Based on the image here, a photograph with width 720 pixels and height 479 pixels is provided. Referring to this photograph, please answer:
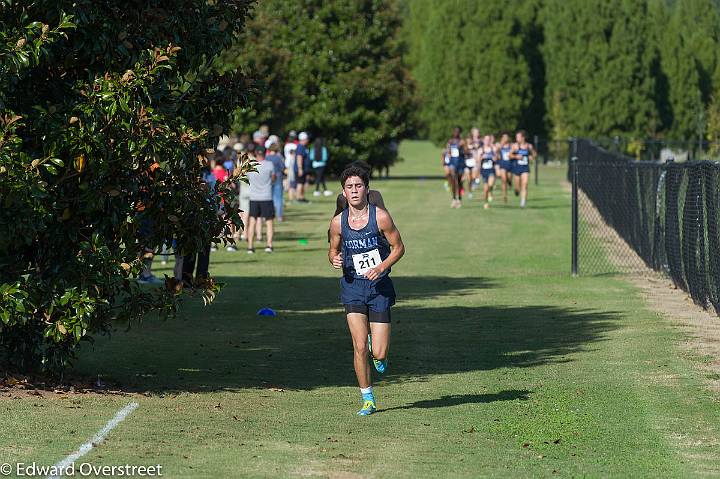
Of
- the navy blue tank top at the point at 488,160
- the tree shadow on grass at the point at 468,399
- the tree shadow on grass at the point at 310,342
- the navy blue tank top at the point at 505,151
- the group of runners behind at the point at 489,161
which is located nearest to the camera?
the tree shadow on grass at the point at 468,399

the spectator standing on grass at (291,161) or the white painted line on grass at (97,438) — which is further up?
the spectator standing on grass at (291,161)

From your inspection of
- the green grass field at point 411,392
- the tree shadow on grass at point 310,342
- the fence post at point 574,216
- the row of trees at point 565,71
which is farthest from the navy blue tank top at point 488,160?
the row of trees at point 565,71

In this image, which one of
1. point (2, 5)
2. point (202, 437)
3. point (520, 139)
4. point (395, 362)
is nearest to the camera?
point (202, 437)

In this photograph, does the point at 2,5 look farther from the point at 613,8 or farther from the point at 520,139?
the point at 613,8

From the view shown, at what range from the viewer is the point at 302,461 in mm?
9242

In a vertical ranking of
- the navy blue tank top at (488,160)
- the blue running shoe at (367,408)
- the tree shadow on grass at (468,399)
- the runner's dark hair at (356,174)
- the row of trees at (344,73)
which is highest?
the row of trees at (344,73)

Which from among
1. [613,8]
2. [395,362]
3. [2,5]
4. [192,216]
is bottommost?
[395,362]

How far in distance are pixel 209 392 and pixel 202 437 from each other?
6.95 ft

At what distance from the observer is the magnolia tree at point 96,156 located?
10.9 metres

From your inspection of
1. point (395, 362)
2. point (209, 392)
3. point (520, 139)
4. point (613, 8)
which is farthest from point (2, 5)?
point (613, 8)

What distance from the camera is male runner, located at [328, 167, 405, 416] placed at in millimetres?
11055

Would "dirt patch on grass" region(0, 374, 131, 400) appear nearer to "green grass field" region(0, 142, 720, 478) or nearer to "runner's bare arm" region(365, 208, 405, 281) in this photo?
"green grass field" region(0, 142, 720, 478)

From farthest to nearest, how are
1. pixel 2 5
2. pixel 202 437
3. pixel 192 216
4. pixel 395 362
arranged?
pixel 395 362, pixel 192 216, pixel 2 5, pixel 202 437

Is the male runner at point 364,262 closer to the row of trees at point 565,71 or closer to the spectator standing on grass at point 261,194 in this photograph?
the spectator standing on grass at point 261,194
